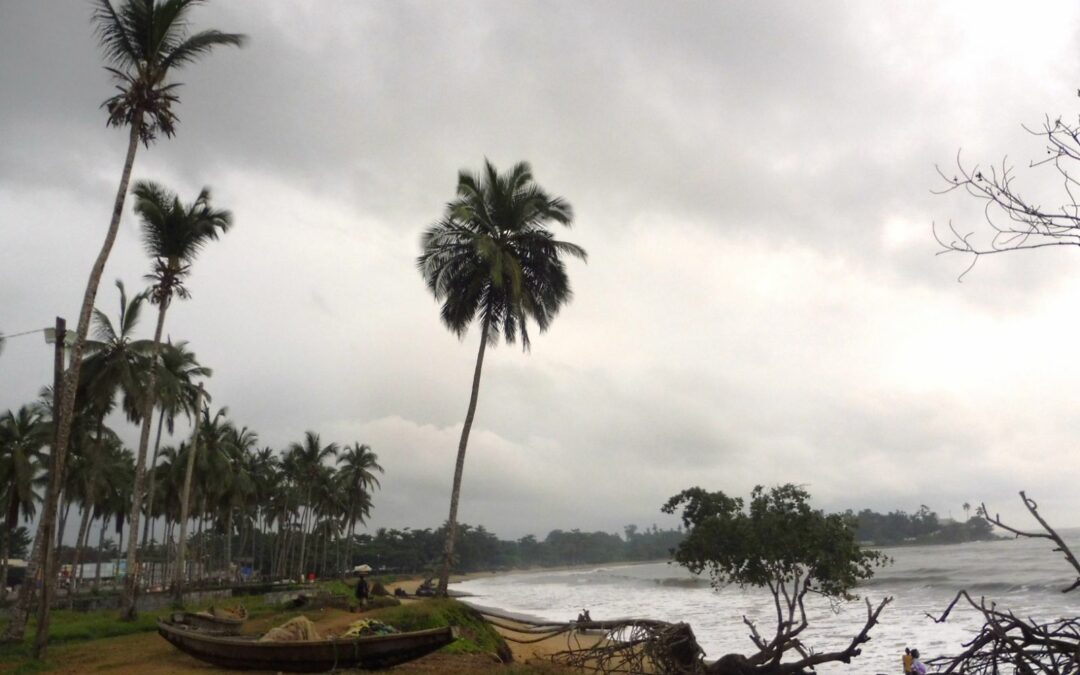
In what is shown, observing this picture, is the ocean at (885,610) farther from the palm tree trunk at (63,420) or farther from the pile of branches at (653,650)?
the palm tree trunk at (63,420)

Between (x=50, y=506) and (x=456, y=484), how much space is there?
9.89 meters

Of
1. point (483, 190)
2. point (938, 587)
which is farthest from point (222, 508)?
point (938, 587)

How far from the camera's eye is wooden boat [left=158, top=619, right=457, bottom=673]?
12.4 meters

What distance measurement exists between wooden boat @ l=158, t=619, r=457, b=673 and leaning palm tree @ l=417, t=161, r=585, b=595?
8.34 m

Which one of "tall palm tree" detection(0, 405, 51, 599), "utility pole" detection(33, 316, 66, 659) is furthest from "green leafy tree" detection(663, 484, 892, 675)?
"tall palm tree" detection(0, 405, 51, 599)

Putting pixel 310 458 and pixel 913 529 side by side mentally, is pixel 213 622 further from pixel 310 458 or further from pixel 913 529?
pixel 913 529

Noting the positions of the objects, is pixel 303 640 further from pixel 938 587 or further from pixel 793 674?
pixel 938 587

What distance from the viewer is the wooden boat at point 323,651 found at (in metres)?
12.4

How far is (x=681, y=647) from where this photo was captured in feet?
43.3

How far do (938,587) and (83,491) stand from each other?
174ft

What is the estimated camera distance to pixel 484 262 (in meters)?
21.2

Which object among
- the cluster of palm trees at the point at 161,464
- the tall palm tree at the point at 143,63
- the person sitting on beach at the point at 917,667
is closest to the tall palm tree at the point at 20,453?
the cluster of palm trees at the point at 161,464

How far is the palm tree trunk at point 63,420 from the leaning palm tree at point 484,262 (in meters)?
8.19

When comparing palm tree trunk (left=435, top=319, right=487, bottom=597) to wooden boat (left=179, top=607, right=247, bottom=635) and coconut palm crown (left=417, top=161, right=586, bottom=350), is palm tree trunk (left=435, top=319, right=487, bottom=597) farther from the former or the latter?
wooden boat (left=179, top=607, right=247, bottom=635)
